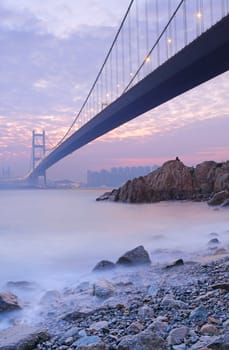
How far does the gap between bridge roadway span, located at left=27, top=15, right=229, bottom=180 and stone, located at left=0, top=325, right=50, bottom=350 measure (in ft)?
28.6

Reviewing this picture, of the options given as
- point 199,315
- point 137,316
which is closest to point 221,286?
point 199,315

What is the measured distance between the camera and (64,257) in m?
5.57

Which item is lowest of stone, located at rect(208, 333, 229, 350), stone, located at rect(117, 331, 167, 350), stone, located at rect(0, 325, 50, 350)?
stone, located at rect(0, 325, 50, 350)

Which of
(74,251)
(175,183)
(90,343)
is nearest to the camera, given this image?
(90,343)

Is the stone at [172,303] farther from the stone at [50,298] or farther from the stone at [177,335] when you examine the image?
the stone at [50,298]

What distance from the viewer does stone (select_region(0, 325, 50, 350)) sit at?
1.85 metres

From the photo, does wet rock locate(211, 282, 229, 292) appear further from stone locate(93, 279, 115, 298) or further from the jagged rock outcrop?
the jagged rock outcrop

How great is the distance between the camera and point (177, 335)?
1685 millimetres

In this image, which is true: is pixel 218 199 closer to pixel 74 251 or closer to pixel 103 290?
pixel 74 251

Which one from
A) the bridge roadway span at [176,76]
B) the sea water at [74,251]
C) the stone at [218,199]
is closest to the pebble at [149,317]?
the sea water at [74,251]

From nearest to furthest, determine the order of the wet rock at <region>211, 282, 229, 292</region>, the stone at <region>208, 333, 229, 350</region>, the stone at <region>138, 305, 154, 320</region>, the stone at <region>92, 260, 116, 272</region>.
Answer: the stone at <region>208, 333, 229, 350</region> < the stone at <region>138, 305, 154, 320</region> < the wet rock at <region>211, 282, 229, 292</region> < the stone at <region>92, 260, 116, 272</region>

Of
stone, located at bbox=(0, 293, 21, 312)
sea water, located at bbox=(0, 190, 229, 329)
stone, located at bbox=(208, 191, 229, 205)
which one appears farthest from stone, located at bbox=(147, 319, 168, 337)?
stone, located at bbox=(208, 191, 229, 205)

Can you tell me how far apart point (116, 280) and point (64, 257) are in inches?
86.2

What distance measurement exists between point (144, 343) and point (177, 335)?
0.18 metres
